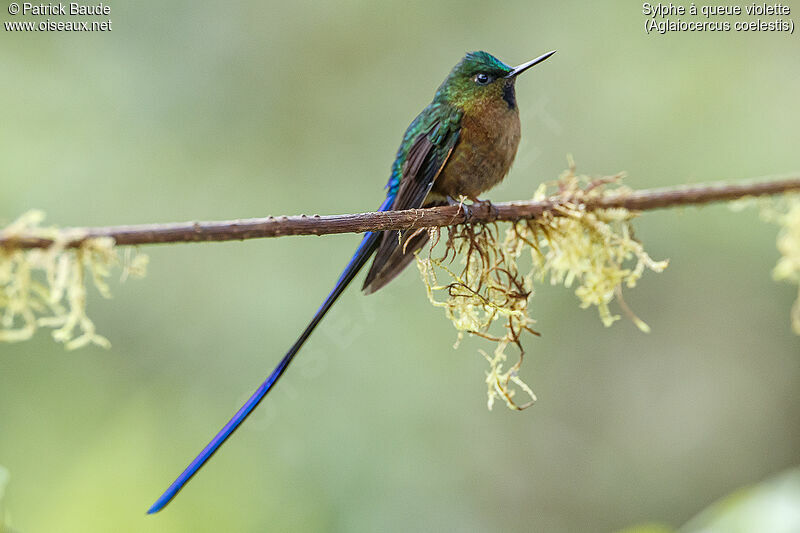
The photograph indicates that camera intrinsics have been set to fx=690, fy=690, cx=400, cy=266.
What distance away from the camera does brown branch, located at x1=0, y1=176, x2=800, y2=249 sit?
43.0 inches

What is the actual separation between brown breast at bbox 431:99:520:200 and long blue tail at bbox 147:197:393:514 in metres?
0.48

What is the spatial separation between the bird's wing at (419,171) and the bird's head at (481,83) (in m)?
0.07

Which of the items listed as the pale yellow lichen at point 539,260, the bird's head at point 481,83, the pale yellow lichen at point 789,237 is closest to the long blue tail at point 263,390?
the pale yellow lichen at point 539,260

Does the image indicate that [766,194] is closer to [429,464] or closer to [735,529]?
[735,529]

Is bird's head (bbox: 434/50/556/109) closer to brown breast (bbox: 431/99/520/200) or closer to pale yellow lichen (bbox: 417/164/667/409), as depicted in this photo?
brown breast (bbox: 431/99/520/200)

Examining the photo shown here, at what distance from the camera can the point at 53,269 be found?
121 cm

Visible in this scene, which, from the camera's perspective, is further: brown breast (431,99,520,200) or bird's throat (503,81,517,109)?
bird's throat (503,81,517,109)

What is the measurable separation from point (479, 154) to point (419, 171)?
8.0 inches

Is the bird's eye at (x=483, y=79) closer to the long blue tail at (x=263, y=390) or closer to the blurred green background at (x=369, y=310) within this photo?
the long blue tail at (x=263, y=390)

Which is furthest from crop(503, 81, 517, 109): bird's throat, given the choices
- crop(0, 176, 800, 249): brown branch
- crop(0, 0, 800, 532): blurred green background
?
crop(0, 0, 800, 532): blurred green background

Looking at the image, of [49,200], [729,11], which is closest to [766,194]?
[729,11]

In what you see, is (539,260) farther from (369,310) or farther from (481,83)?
(369,310)

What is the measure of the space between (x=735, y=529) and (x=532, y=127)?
11.0 feet

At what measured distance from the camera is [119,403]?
3.98m
